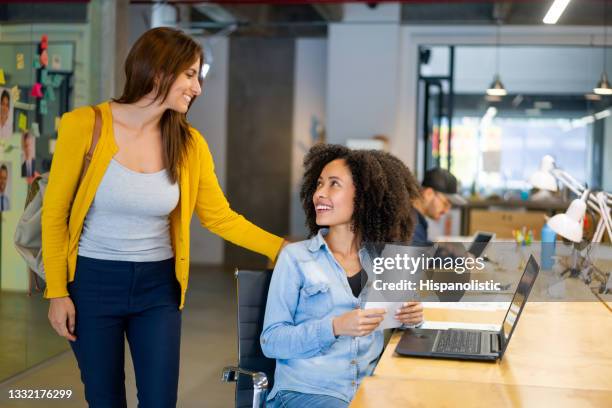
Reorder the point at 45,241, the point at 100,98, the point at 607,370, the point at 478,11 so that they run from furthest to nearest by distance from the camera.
Result: 1. the point at 478,11
2. the point at 100,98
3. the point at 45,241
4. the point at 607,370

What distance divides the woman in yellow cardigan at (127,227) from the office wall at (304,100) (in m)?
8.62

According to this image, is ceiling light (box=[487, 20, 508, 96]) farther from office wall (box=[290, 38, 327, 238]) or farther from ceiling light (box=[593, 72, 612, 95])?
office wall (box=[290, 38, 327, 238])

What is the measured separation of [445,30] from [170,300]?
787 centimetres

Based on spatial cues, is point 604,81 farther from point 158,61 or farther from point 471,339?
point 158,61

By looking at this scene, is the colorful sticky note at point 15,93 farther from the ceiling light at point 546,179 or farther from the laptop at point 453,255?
the laptop at point 453,255

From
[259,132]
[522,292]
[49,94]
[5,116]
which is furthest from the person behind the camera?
[259,132]

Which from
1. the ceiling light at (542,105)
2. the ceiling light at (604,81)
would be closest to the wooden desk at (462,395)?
the ceiling light at (604,81)

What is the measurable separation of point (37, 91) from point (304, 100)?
6.38m

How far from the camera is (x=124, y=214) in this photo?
2439 mm

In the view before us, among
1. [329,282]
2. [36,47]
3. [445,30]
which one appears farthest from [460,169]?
[329,282]

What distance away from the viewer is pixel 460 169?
10.2 m

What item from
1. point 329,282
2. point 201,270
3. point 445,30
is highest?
point 445,30

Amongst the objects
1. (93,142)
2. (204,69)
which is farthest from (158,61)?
(204,69)

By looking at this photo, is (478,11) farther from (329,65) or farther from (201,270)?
(201,270)
